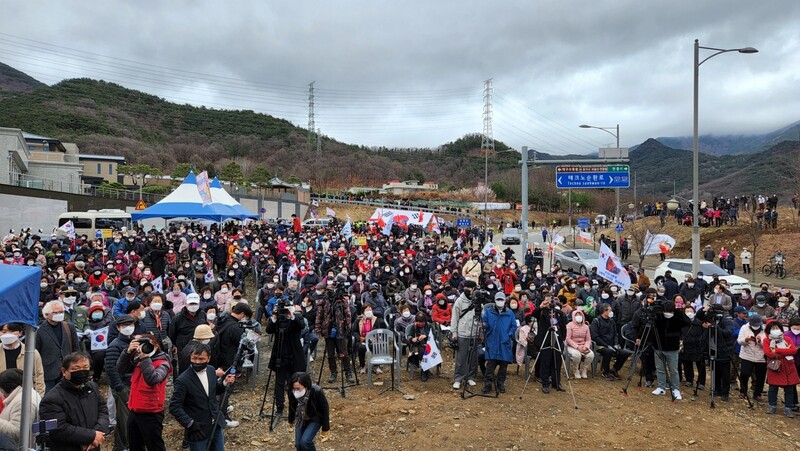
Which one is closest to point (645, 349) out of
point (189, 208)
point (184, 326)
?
point (184, 326)

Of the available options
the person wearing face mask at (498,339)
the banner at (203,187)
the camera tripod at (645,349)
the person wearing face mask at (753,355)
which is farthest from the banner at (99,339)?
the banner at (203,187)

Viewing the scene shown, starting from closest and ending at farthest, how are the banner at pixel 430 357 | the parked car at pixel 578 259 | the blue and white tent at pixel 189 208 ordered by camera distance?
the banner at pixel 430 357, the blue and white tent at pixel 189 208, the parked car at pixel 578 259

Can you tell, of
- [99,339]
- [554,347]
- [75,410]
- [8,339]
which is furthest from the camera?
[554,347]

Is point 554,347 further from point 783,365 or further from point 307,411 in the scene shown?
point 307,411

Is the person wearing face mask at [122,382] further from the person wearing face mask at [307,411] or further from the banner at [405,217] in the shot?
the banner at [405,217]

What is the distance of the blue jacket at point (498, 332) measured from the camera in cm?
812

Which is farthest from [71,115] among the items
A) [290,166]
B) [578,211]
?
[578,211]

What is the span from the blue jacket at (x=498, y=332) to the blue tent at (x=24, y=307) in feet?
19.9

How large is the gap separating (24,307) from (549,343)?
7.29 m

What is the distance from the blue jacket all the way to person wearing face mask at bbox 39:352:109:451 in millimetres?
5506

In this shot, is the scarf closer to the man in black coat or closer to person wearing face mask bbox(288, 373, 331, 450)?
person wearing face mask bbox(288, 373, 331, 450)

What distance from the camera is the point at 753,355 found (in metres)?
8.20

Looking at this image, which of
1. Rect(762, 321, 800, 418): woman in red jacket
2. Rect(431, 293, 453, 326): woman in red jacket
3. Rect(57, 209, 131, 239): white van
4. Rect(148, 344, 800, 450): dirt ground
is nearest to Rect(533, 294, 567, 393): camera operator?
Rect(148, 344, 800, 450): dirt ground

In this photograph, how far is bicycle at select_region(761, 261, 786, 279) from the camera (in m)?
24.1
